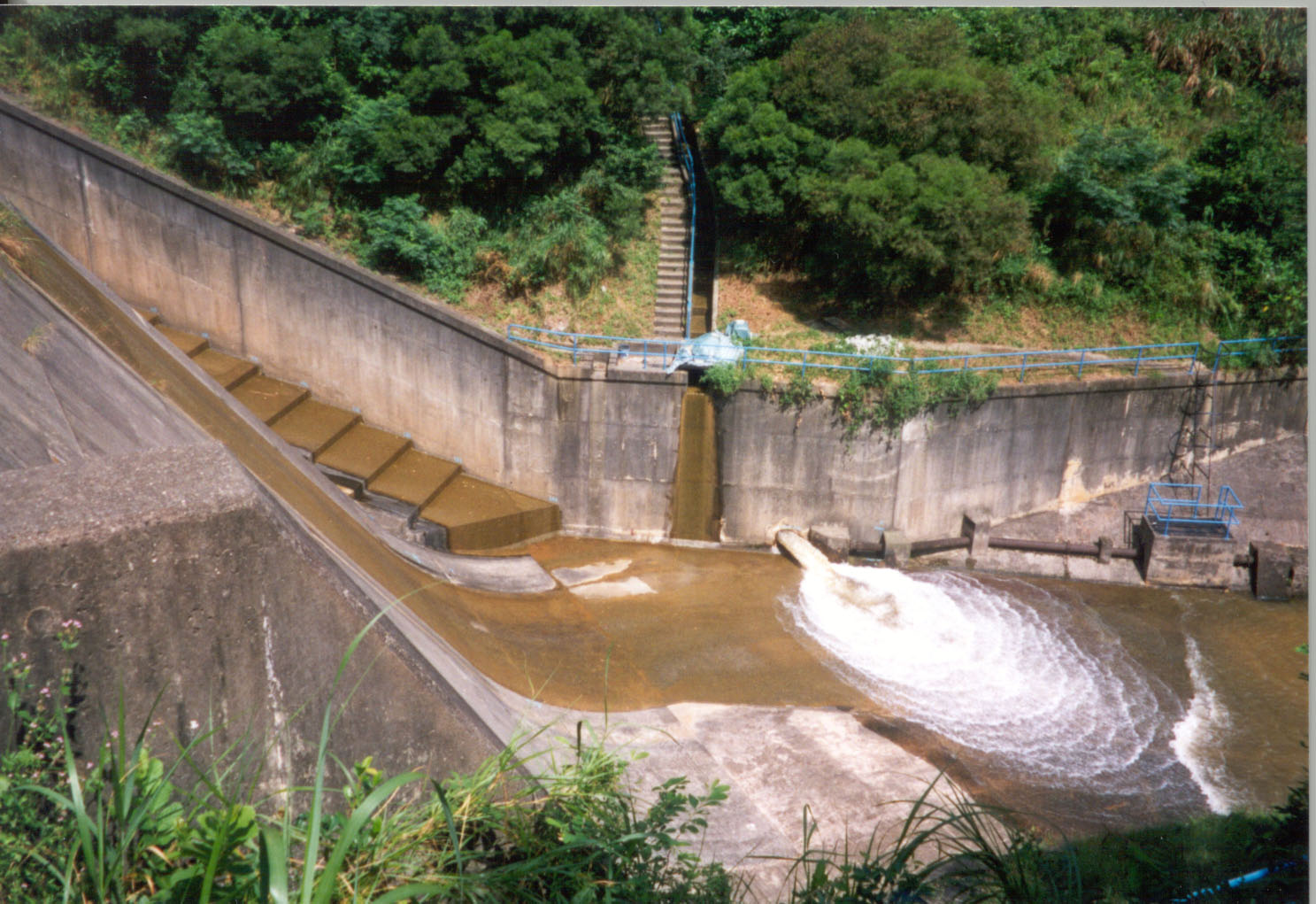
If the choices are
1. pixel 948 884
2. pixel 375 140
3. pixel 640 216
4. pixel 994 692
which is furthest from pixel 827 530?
pixel 948 884

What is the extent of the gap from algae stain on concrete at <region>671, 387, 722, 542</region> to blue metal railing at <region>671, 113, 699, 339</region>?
150 centimetres

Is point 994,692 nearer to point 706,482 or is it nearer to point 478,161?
point 706,482

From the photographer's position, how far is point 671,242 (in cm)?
1708

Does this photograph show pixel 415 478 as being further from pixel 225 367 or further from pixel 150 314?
pixel 150 314

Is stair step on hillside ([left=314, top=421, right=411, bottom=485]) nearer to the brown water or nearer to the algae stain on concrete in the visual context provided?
the brown water

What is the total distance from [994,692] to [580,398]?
23.0 ft

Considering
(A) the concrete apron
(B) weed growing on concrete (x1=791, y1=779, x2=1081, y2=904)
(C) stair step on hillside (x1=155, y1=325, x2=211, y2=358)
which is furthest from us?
(C) stair step on hillside (x1=155, y1=325, x2=211, y2=358)

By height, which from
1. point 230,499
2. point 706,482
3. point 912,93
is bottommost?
point 706,482

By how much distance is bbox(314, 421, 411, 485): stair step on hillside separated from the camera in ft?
45.5

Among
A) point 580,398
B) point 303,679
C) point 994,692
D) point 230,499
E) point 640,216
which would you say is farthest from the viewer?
point 640,216

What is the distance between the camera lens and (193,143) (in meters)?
15.1

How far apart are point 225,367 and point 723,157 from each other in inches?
371

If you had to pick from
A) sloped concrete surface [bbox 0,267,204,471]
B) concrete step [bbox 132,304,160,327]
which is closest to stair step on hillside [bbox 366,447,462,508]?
concrete step [bbox 132,304,160,327]

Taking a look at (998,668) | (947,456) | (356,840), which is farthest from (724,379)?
(356,840)
